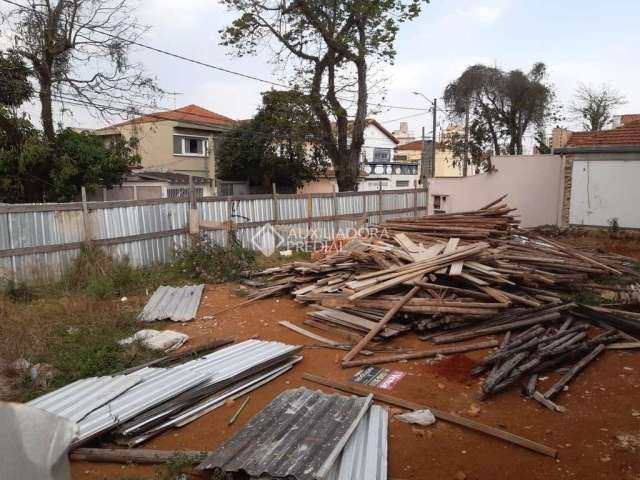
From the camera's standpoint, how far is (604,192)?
15883 mm

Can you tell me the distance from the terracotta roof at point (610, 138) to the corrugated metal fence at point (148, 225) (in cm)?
802

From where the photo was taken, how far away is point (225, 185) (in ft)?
86.3

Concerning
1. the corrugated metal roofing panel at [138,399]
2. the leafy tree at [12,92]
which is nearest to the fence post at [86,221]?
the corrugated metal roofing panel at [138,399]

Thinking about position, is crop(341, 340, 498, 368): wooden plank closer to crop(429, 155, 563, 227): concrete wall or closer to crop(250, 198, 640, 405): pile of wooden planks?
crop(250, 198, 640, 405): pile of wooden planks

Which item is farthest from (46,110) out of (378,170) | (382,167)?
(382,167)

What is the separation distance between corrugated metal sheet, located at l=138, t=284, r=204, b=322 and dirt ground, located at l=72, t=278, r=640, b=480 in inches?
105

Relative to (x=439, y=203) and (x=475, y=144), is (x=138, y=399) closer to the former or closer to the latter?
(x=439, y=203)

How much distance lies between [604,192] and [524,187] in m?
2.97

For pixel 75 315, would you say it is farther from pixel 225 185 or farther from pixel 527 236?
pixel 225 185

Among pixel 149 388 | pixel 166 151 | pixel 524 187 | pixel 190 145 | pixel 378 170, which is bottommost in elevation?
pixel 149 388

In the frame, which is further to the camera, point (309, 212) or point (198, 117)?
point (198, 117)

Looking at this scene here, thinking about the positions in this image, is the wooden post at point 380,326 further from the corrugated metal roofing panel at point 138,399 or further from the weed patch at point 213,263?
the weed patch at point 213,263

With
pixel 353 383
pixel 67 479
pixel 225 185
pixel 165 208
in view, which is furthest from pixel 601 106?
pixel 67 479

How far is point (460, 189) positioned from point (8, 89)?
55.9ft
